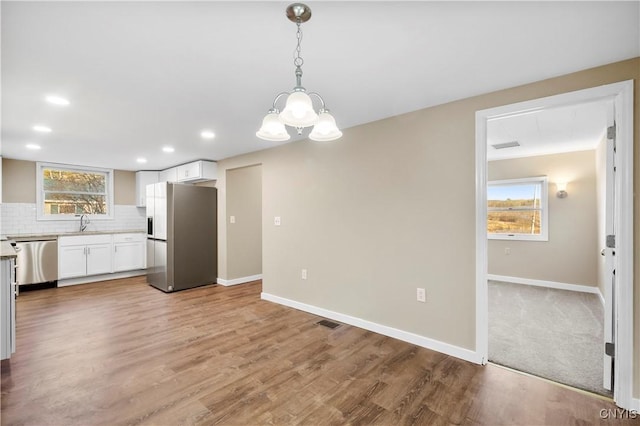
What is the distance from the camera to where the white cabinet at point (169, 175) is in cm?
574

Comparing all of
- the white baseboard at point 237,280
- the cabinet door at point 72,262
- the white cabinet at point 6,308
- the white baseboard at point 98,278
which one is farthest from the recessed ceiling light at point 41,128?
the white baseboard at point 237,280

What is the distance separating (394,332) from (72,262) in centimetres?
564

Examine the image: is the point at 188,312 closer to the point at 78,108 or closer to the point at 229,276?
the point at 229,276

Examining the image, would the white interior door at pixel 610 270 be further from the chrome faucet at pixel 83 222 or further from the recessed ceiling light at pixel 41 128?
the chrome faucet at pixel 83 222

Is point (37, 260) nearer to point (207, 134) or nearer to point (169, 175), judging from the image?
point (169, 175)

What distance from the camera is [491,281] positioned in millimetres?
5465

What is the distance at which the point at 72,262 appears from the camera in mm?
5082

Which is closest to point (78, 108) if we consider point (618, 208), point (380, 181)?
point (380, 181)

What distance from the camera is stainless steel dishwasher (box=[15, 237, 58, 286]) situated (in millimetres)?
4602

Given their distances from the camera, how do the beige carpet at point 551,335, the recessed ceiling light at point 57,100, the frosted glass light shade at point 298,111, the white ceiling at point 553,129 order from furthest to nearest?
the white ceiling at point 553,129, the recessed ceiling light at point 57,100, the beige carpet at point 551,335, the frosted glass light shade at point 298,111

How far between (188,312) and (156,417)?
2034 mm

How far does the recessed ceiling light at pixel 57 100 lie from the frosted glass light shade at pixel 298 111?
2.33 metres

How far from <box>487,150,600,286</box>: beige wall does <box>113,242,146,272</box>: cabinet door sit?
24.1ft

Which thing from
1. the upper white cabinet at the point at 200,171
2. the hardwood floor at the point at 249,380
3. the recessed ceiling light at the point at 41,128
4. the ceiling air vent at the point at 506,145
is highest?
the ceiling air vent at the point at 506,145
